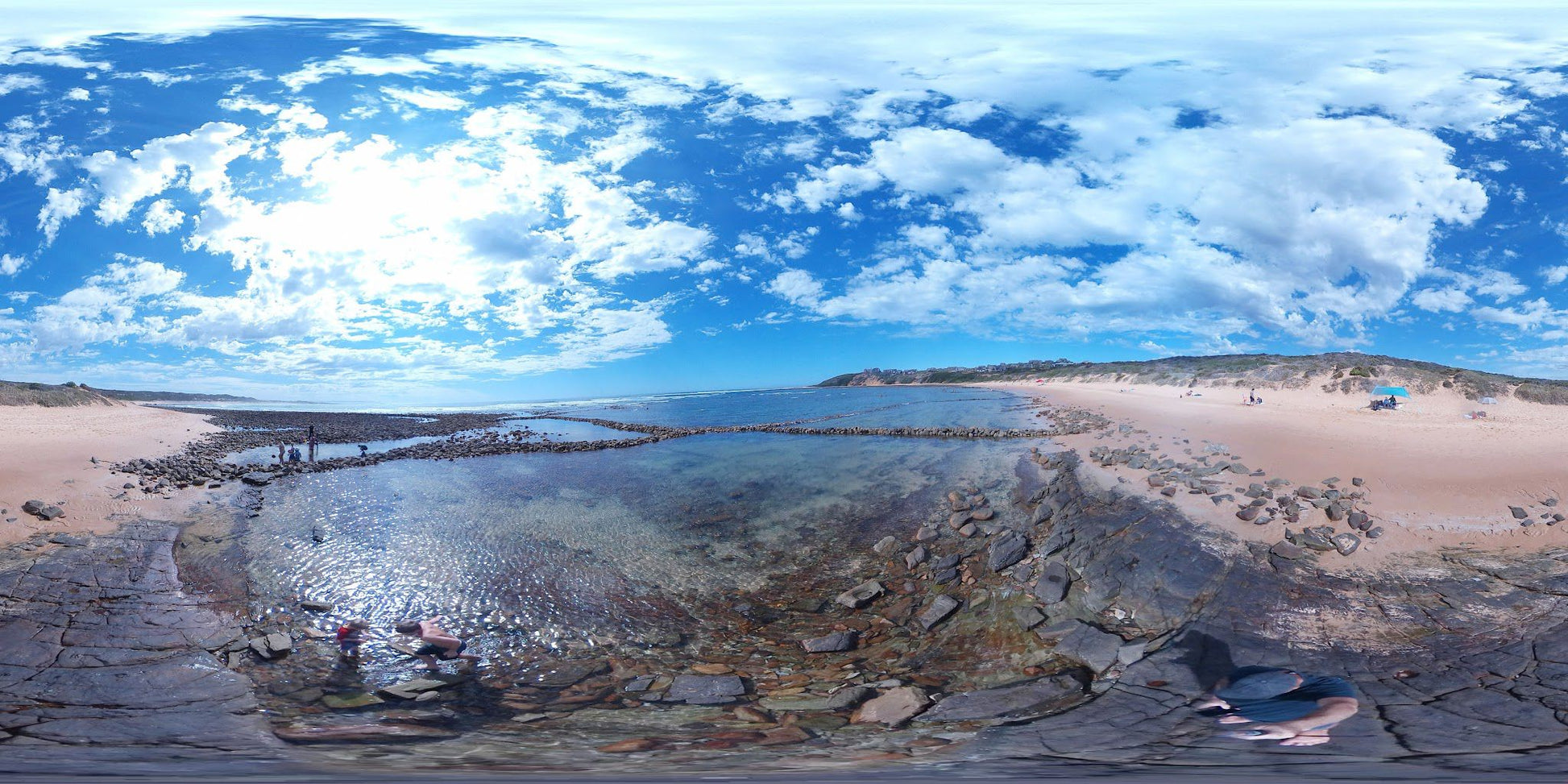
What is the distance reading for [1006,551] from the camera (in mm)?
11242

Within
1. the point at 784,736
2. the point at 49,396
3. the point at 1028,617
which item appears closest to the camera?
the point at 784,736

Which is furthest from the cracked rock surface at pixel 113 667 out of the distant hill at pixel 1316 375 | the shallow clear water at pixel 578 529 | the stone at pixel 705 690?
the distant hill at pixel 1316 375

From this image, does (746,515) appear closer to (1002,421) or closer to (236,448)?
(1002,421)

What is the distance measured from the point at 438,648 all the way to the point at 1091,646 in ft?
29.9

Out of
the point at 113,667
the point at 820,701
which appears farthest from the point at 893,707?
the point at 113,667

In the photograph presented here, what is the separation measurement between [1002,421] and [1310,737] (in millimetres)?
31482

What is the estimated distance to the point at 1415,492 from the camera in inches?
439

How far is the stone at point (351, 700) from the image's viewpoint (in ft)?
21.7

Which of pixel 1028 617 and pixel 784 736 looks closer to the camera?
pixel 784 736

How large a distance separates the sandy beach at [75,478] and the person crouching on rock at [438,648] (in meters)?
9.09

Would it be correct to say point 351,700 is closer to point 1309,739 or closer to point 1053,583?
point 1309,739

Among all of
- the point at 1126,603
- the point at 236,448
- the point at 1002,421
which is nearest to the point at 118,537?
the point at 1126,603

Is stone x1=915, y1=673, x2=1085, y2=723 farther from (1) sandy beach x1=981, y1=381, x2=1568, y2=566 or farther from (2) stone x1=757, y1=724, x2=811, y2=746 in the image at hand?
(1) sandy beach x1=981, y1=381, x2=1568, y2=566

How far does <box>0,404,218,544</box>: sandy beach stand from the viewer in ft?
39.4
